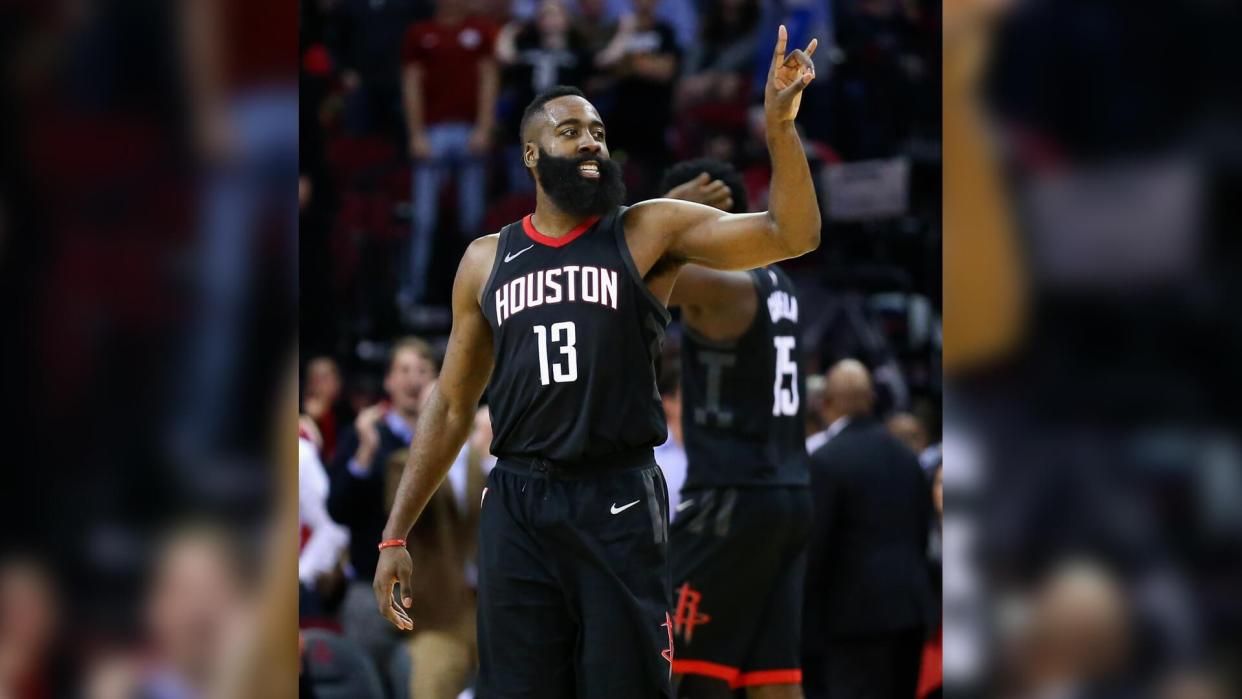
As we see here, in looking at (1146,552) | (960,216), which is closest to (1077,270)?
(960,216)

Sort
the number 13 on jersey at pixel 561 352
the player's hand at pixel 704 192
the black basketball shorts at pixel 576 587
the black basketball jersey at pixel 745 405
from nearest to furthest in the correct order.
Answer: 1. the black basketball shorts at pixel 576 587
2. the number 13 on jersey at pixel 561 352
3. the player's hand at pixel 704 192
4. the black basketball jersey at pixel 745 405

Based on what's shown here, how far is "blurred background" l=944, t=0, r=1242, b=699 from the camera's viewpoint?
1.36 meters

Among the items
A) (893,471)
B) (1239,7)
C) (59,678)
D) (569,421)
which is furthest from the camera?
(893,471)

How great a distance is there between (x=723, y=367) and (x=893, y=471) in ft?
5.00

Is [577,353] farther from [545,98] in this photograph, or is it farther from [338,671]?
[338,671]

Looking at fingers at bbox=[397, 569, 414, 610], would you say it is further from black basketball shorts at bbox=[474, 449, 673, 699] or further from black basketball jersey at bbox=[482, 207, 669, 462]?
black basketball jersey at bbox=[482, 207, 669, 462]

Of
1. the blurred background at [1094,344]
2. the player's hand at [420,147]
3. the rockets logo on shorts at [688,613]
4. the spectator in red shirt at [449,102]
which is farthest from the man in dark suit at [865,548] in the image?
the blurred background at [1094,344]

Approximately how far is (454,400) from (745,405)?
1795 millimetres

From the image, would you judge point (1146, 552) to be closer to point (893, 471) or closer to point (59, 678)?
point (59, 678)

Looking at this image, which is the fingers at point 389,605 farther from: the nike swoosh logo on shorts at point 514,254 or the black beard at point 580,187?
the black beard at point 580,187

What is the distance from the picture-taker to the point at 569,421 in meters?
4.17

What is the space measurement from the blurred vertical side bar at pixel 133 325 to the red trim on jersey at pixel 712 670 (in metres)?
4.22

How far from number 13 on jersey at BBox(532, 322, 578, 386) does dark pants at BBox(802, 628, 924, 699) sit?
3525 mm

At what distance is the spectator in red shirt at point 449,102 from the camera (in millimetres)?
11367
